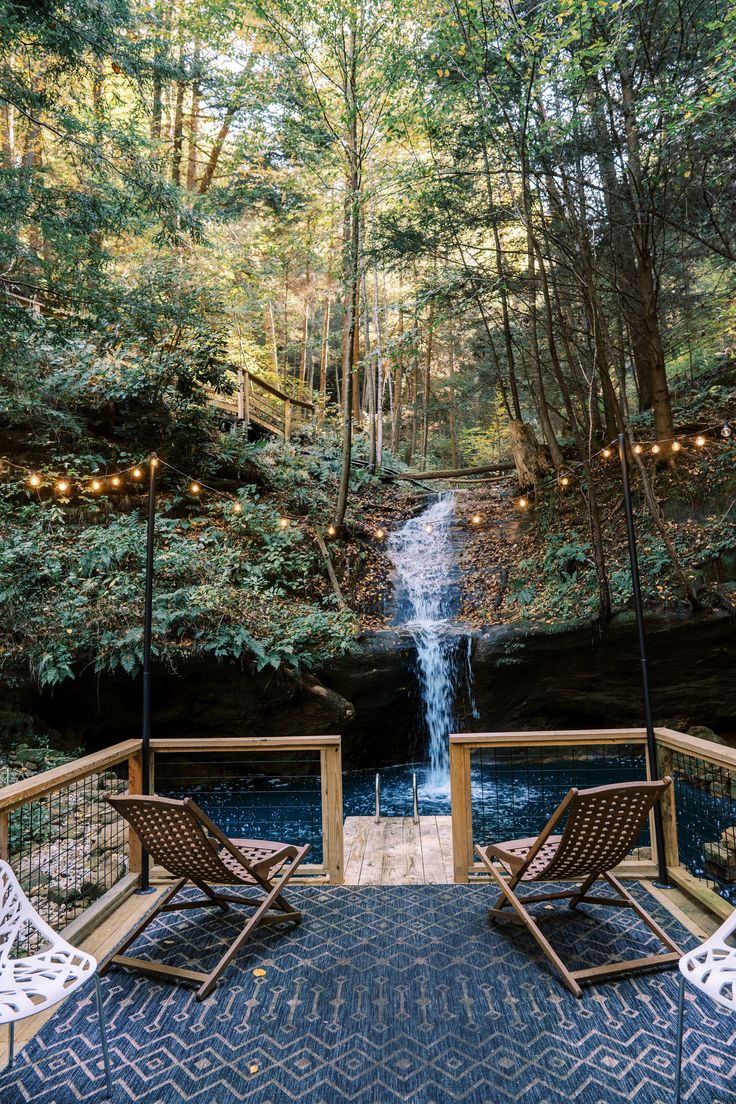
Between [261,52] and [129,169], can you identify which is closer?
[129,169]

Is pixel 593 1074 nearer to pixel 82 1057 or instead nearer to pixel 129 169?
pixel 82 1057

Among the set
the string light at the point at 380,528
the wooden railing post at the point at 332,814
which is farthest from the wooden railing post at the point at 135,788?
the string light at the point at 380,528

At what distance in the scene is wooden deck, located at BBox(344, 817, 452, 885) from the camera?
13.2ft

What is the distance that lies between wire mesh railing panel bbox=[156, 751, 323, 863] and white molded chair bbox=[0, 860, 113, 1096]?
4090 mm

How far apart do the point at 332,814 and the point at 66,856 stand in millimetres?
2463

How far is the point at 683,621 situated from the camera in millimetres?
7551

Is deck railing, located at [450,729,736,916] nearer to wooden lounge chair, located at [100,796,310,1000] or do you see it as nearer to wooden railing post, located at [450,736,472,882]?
wooden railing post, located at [450,736,472,882]

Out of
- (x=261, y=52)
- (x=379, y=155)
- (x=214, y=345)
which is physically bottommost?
(x=214, y=345)

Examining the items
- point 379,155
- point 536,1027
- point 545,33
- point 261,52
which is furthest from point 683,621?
point 261,52

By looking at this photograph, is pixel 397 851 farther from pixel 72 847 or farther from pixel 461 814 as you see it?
pixel 72 847

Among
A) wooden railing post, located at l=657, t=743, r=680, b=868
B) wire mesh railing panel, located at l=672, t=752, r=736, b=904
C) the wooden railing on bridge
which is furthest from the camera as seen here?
the wooden railing on bridge

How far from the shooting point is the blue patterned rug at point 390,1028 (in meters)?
1.89

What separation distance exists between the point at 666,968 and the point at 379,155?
44.6ft

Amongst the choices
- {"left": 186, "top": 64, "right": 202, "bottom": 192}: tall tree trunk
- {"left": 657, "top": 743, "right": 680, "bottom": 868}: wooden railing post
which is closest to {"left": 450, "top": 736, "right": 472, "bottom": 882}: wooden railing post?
{"left": 657, "top": 743, "right": 680, "bottom": 868}: wooden railing post
